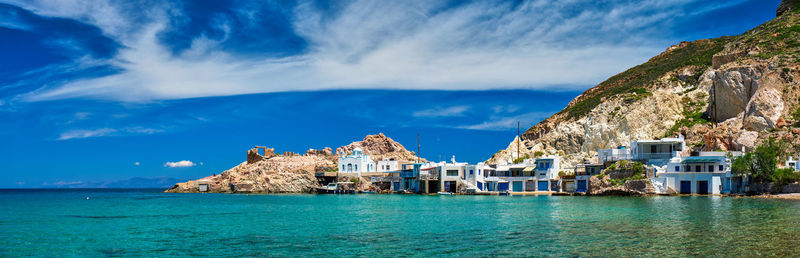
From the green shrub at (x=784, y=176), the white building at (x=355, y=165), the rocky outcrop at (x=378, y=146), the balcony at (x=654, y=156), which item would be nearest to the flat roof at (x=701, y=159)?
the balcony at (x=654, y=156)

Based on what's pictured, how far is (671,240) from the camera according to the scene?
2605 centimetres

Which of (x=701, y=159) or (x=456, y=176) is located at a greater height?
(x=701, y=159)

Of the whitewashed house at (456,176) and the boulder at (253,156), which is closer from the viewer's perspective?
the whitewashed house at (456,176)

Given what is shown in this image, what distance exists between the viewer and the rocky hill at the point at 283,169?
364 ft

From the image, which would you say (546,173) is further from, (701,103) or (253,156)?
(253,156)

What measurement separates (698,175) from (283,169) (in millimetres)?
72727

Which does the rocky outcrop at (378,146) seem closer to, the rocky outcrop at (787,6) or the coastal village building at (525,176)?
the coastal village building at (525,176)

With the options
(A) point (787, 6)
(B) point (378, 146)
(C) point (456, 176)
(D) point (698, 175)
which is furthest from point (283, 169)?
(A) point (787, 6)

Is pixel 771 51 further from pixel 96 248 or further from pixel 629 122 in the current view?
pixel 96 248

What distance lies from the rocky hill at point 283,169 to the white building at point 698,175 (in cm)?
5764

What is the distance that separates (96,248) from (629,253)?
21913mm

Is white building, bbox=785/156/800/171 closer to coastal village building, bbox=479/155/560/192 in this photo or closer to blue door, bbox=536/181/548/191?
coastal village building, bbox=479/155/560/192

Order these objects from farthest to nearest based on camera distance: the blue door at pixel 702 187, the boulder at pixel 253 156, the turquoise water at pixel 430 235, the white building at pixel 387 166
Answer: the boulder at pixel 253 156
the white building at pixel 387 166
the blue door at pixel 702 187
the turquoise water at pixel 430 235

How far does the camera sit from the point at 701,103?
330ft
